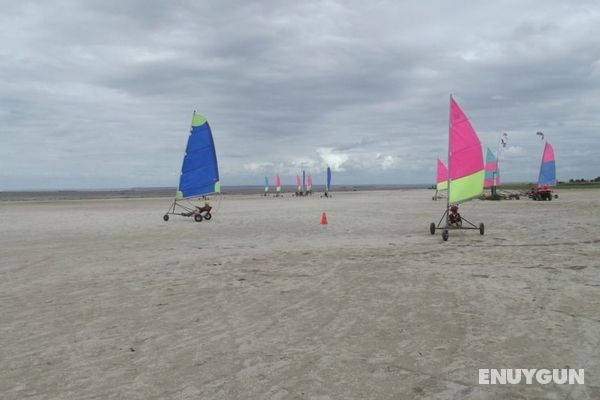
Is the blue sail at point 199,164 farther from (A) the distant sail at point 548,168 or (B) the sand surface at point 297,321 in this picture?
(A) the distant sail at point 548,168

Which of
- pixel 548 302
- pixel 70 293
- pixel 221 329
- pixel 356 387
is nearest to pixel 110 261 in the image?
pixel 70 293

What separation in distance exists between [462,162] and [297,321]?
35.9 feet

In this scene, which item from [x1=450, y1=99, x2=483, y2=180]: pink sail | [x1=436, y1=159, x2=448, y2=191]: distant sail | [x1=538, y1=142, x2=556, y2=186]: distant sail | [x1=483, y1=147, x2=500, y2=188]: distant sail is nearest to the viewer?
[x1=450, y1=99, x2=483, y2=180]: pink sail

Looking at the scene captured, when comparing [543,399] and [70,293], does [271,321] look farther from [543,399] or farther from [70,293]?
[70,293]

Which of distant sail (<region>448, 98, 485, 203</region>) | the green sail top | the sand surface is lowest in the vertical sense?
the sand surface

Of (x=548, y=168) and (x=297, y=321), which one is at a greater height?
(x=548, y=168)

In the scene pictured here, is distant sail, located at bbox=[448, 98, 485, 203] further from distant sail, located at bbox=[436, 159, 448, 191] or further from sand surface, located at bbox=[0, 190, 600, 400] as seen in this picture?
distant sail, located at bbox=[436, 159, 448, 191]

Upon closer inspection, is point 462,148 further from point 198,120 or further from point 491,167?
point 491,167

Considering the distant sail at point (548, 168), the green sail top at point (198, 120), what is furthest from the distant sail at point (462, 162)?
the distant sail at point (548, 168)

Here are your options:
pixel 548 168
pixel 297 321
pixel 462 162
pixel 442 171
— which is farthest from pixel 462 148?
pixel 442 171

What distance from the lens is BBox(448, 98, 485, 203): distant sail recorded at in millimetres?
Result: 14742

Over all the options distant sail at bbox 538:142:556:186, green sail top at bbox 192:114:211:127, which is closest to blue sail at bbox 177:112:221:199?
green sail top at bbox 192:114:211:127

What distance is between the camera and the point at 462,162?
49.1 feet

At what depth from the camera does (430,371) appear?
14.3 ft
